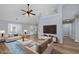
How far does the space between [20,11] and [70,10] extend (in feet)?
3.49

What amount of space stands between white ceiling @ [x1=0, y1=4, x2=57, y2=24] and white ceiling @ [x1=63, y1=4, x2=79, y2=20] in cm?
24

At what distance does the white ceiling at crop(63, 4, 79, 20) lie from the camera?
6.97 ft

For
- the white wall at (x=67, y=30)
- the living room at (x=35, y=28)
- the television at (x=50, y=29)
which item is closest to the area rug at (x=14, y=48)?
the living room at (x=35, y=28)

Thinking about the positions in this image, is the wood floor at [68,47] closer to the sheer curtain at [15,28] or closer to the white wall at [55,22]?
the white wall at [55,22]

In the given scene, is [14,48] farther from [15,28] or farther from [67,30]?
[67,30]

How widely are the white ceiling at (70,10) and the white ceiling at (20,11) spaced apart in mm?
240

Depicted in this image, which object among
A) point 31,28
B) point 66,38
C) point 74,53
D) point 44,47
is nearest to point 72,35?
point 66,38

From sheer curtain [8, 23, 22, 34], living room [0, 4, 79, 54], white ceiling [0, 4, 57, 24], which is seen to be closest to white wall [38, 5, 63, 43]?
living room [0, 4, 79, 54]

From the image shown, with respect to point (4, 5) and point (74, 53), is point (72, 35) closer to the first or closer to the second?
point (74, 53)

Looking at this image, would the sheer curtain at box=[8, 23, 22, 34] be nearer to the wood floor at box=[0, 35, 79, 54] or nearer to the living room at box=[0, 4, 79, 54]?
the living room at box=[0, 4, 79, 54]

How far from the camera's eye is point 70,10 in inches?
84.2

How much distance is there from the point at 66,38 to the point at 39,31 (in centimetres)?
60

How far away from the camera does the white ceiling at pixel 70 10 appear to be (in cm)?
212

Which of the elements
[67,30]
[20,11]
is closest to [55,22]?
[67,30]
